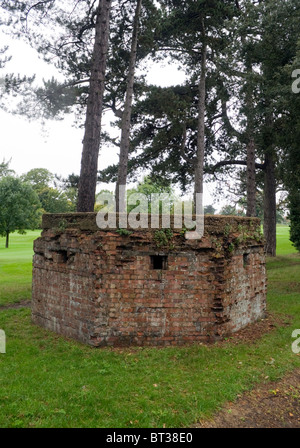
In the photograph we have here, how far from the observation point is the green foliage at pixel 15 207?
94.7ft

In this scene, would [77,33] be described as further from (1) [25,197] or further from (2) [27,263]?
(1) [25,197]

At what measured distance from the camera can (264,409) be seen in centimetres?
468

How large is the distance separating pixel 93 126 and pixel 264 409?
7.78 metres

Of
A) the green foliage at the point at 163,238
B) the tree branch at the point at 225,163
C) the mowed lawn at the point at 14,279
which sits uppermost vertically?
the tree branch at the point at 225,163

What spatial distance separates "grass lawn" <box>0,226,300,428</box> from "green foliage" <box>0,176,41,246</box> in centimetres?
2284

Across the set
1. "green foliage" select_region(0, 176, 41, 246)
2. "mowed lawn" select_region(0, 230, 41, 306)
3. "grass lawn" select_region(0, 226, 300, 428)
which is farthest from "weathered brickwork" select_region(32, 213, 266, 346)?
"green foliage" select_region(0, 176, 41, 246)

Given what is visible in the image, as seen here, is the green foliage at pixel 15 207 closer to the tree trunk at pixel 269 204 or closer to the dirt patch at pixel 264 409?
the tree trunk at pixel 269 204

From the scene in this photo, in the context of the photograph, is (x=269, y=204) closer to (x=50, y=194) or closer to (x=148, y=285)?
(x=148, y=285)

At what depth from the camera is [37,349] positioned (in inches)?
258

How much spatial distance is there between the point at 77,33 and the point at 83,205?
7.71 m

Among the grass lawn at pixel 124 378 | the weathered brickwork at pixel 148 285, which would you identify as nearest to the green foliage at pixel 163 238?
the weathered brickwork at pixel 148 285

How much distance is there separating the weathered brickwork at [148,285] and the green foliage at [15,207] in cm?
2386
